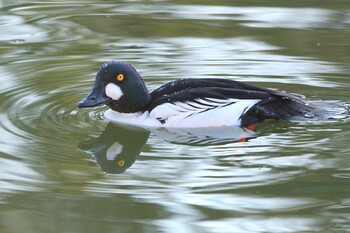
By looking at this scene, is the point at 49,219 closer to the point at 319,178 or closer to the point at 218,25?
the point at 319,178

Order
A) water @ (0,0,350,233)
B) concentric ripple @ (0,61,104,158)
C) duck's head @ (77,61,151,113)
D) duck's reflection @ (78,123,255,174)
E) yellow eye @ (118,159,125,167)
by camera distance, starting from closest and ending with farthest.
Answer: water @ (0,0,350,233) < yellow eye @ (118,159,125,167) < duck's reflection @ (78,123,255,174) < concentric ripple @ (0,61,104,158) < duck's head @ (77,61,151,113)

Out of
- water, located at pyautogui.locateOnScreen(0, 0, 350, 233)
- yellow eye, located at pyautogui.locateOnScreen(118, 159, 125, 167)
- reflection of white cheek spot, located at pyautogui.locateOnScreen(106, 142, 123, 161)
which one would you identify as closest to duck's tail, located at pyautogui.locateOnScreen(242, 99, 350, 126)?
water, located at pyautogui.locateOnScreen(0, 0, 350, 233)

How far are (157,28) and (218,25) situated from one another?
0.78 metres

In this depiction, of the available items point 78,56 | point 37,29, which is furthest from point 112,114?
point 37,29

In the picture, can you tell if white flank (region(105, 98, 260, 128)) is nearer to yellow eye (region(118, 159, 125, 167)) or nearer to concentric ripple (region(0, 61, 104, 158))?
concentric ripple (region(0, 61, 104, 158))

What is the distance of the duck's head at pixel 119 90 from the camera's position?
8562 millimetres

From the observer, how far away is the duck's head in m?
8.56

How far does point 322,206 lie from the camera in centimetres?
639

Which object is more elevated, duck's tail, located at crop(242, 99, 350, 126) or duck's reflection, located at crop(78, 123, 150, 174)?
duck's tail, located at crop(242, 99, 350, 126)

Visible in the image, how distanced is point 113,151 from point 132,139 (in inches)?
13.8

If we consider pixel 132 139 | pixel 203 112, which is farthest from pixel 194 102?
pixel 132 139

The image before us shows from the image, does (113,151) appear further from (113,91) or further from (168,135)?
(113,91)

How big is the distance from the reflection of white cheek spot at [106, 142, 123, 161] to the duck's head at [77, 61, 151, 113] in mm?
532

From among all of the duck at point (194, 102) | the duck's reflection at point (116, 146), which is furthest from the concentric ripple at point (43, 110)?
the duck at point (194, 102)
